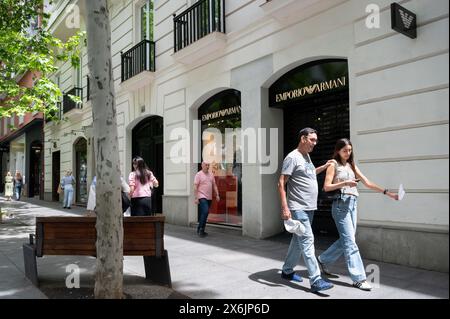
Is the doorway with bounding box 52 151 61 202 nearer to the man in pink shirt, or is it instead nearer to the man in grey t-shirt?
the man in pink shirt

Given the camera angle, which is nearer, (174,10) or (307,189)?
(307,189)

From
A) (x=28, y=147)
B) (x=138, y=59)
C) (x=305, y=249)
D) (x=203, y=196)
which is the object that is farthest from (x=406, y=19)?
(x=28, y=147)

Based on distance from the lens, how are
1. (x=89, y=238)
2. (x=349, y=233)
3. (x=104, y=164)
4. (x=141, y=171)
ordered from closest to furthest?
1. (x=104, y=164)
2. (x=349, y=233)
3. (x=89, y=238)
4. (x=141, y=171)

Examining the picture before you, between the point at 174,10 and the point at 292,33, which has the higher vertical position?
the point at 174,10

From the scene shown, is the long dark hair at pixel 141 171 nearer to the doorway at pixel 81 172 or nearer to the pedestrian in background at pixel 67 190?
the pedestrian in background at pixel 67 190

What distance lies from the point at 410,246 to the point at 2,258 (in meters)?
6.27

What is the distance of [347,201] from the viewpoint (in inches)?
185

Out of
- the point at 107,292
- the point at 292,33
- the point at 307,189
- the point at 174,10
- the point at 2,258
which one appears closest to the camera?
the point at 107,292

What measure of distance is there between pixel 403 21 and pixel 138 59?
28.9 ft

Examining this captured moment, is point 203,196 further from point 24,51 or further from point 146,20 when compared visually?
point 146,20

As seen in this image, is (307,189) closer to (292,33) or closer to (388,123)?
(388,123)

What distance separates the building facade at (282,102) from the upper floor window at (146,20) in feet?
0.15
